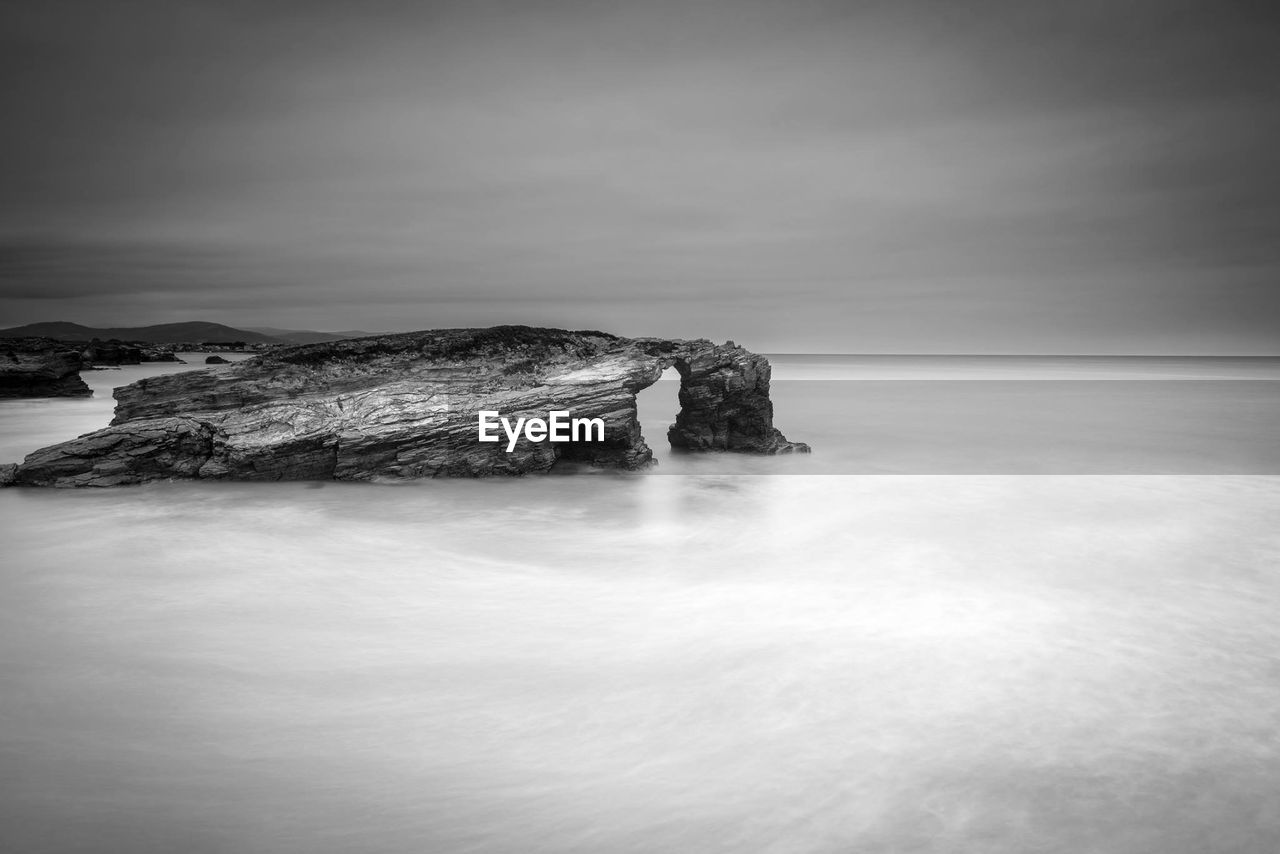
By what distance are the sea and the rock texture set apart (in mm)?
19107

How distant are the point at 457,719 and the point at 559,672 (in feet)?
2.54

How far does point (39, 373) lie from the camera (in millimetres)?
23250

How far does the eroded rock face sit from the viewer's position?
965 centimetres

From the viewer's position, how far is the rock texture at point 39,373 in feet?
76.0

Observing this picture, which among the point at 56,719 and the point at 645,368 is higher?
the point at 645,368

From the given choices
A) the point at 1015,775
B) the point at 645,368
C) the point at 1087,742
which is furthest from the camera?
the point at 645,368

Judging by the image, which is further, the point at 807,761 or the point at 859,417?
the point at 859,417

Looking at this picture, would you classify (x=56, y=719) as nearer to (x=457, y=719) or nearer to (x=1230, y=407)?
(x=457, y=719)

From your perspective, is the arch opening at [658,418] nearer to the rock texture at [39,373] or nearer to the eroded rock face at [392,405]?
the eroded rock face at [392,405]

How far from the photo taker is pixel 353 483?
384 inches

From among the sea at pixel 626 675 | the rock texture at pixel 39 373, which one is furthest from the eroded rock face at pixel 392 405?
the rock texture at pixel 39 373

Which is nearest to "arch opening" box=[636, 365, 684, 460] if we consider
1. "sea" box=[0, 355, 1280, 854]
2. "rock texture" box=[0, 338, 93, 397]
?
"sea" box=[0, 355, 1280, 854]

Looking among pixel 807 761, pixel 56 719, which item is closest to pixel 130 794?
pixel 56 719

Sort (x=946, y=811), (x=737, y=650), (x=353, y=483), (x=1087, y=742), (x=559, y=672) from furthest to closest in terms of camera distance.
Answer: (x=353, y=483) < (x=737, y=650) < (x=559, y=672) < (x=1087, y=742) < (x=946, y=811)
